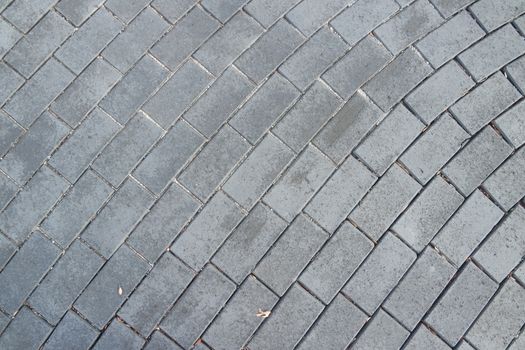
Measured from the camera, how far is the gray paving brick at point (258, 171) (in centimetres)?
352

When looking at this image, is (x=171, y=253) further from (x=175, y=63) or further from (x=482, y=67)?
(x=482, y=67)

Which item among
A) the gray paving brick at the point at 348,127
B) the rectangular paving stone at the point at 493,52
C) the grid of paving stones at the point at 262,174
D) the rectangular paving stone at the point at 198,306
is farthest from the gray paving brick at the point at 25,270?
the rectangular paving stone at the point at 493,52

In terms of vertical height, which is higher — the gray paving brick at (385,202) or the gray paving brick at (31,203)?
the gray paving brick at (385,202)

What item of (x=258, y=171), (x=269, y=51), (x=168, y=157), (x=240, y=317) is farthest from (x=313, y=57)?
(x=240, y=317)

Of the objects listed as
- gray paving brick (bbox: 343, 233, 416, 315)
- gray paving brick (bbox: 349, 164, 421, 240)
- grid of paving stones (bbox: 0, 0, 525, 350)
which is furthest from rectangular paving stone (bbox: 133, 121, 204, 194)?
gray paving brick (bbox: 343, 233, 416, 315)

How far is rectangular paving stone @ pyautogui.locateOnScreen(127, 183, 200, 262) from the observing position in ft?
11.3

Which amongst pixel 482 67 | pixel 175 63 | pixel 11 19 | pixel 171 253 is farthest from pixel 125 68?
pixel 482 67

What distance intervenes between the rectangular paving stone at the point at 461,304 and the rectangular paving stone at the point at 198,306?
127 cm

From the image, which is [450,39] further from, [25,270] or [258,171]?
[25,270]

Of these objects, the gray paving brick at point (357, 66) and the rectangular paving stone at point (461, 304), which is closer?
the rectangular paving stone at point (461, 304)

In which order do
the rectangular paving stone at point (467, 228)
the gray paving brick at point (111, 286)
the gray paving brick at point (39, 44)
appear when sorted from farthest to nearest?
the gray paving brick at point (39, 44)
the rectangular paving stone at point (467, 228)
the gray paving brick at point (111, 286)

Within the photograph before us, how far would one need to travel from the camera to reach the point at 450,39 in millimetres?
3697

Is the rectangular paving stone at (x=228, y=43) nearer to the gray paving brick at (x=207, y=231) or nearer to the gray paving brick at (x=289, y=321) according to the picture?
the gray paving brick at (x=207, y=231)

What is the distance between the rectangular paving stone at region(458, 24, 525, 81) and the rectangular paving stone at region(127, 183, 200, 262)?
1.97 m
